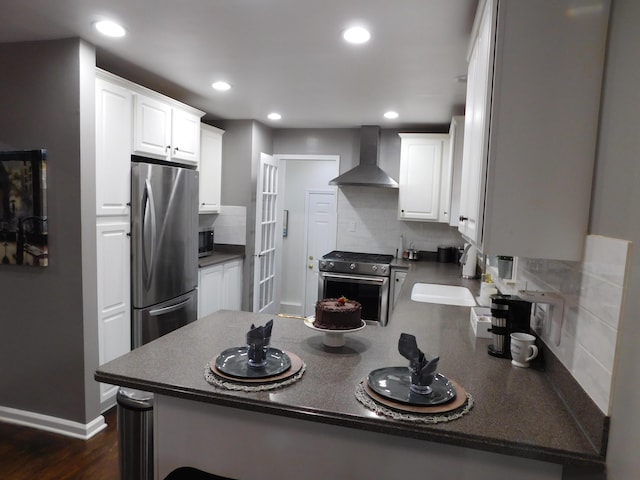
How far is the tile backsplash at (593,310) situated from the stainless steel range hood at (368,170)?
2.91 meters

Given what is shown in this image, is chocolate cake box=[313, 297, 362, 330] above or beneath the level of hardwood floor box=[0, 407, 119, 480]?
above

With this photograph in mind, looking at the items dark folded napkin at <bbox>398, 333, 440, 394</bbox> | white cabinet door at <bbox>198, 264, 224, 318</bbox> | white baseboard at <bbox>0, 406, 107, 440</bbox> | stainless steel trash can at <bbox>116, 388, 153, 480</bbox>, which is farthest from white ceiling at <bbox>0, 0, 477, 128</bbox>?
white baseboard at <bbox>0, 406, 107, 440</bbox>

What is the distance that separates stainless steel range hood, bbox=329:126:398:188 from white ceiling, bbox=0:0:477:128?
875 millimetres

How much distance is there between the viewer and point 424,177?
4.29m

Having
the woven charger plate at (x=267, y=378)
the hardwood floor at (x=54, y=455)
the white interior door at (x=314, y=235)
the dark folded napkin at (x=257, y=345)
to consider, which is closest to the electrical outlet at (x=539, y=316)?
the woven charger plate at (x=267, y=378)

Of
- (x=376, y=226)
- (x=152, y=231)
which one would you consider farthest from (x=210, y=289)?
(x=376, y=226)

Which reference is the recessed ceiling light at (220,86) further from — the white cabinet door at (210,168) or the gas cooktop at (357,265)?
the gas cooktop at (357,265)

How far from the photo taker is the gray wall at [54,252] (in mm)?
2393

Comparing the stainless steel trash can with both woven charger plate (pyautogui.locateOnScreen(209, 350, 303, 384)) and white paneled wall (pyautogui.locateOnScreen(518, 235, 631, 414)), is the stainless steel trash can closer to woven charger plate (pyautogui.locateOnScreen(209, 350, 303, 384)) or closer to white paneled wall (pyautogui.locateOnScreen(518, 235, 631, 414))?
woven charger plate (pyautogui.locateOnScreen(209, 350, 303, 384))

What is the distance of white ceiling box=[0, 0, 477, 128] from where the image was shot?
191 centimetres

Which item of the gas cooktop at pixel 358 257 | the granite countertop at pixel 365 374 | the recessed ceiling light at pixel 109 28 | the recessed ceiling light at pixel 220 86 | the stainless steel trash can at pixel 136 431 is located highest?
the recessed ceiling light at pixel 220 86

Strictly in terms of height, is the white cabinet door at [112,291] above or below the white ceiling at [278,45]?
below

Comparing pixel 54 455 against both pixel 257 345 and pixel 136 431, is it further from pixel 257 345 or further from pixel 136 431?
pixel 257 345

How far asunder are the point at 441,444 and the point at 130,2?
2196mm
